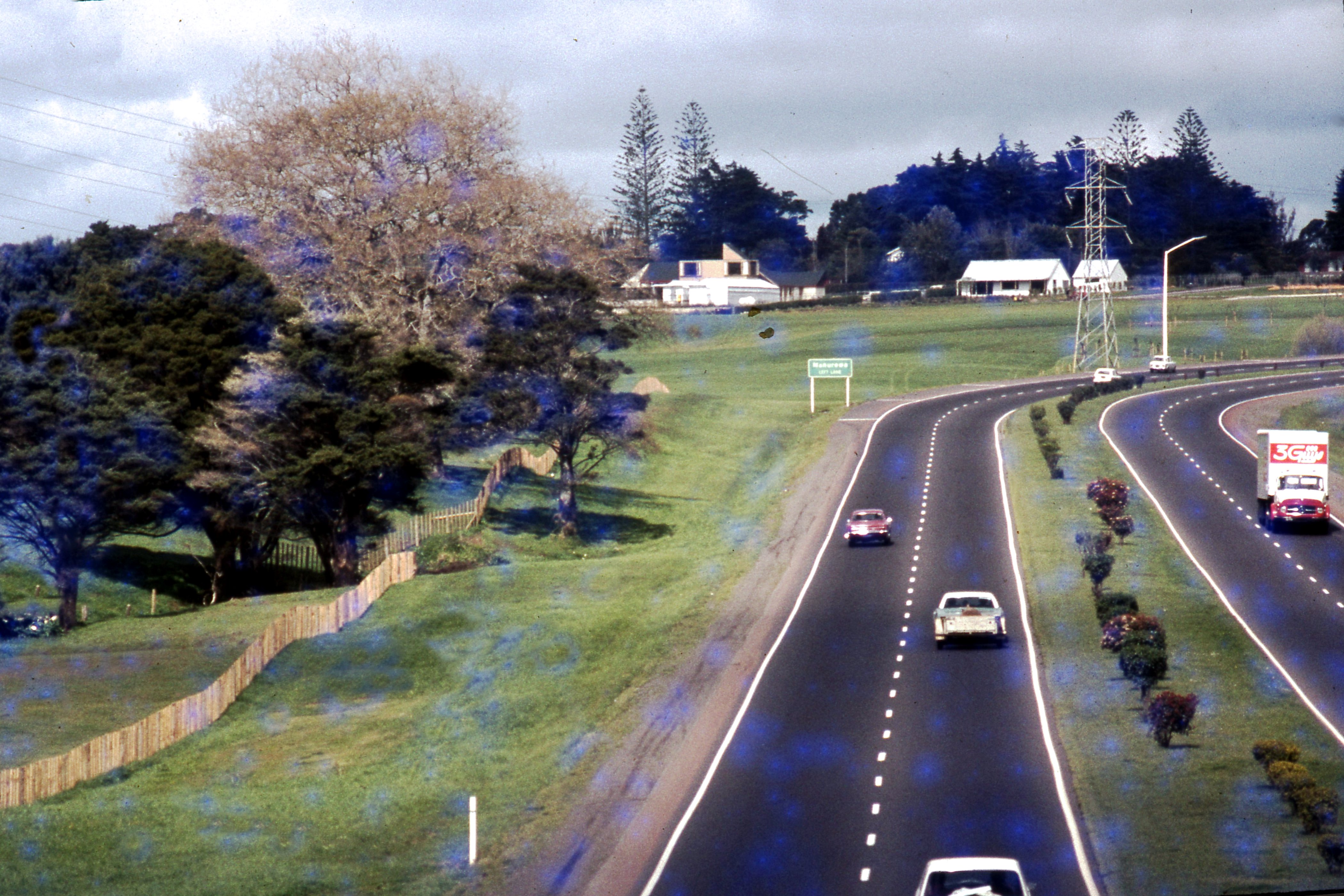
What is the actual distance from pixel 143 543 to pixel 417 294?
57.6 feet

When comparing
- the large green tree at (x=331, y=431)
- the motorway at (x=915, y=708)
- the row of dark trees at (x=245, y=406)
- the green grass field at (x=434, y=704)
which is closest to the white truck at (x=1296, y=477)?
the motorway at (x=915, y=708)

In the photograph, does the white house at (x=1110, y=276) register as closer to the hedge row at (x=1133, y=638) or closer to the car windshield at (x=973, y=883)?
the hedge row at (x=1133, y=638)

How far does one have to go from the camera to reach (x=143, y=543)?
202 ft

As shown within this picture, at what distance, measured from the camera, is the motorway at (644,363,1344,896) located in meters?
22.2

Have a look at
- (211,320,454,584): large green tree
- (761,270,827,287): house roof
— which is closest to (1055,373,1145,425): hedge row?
(761,270,827,287): house roof

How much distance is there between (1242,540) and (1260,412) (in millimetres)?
36164

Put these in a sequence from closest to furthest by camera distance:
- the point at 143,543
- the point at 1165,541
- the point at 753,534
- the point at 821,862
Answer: the point at 821,862
the point at 1165,541
the point at 753,534
the point at 143,543

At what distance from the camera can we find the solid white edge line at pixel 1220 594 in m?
30.0

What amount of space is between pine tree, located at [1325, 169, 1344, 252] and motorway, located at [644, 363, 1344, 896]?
11.0 meters

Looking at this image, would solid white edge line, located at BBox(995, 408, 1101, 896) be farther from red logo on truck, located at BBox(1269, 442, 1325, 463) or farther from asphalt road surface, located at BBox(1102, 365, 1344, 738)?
red logo on truck, located at BBox(1269, 442, 1325, 463)

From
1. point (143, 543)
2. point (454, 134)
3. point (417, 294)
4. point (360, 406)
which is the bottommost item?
point (143, 543)

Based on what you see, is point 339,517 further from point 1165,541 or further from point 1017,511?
point 1165,541

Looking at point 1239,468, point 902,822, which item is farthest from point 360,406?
point 1239,468

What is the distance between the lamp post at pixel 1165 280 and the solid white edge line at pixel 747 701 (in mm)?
26505
